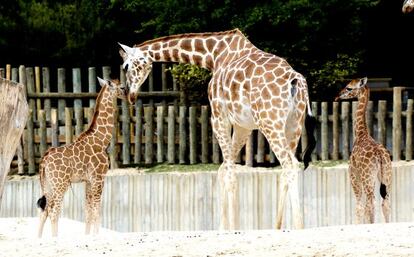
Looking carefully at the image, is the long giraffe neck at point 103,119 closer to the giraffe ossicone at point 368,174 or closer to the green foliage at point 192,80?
the giraffe ossicone at point 368,174

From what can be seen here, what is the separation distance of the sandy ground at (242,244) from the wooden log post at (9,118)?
185 centimetres

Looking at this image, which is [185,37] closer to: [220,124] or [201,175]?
[220,124]

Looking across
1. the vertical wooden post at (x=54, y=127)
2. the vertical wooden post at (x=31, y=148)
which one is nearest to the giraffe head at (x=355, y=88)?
the vertical wooden post at (x=54, y=127)

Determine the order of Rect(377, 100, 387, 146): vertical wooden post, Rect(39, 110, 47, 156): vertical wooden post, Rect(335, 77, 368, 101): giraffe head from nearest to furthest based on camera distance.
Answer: Rect(335, 77, 368, 101): giraffe head
Rect(377, 100, 387, 146): vertical wooden post
Rect(39, 110, 47, 156): vertical wooden post

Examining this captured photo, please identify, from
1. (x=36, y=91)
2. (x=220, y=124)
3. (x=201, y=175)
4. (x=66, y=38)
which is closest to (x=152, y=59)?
(x=220, y=124)

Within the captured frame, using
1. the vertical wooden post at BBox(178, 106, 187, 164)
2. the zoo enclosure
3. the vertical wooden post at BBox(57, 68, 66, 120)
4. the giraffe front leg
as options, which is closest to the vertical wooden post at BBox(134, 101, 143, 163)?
the zoo enclosure

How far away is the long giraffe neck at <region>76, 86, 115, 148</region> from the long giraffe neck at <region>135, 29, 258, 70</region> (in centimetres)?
79

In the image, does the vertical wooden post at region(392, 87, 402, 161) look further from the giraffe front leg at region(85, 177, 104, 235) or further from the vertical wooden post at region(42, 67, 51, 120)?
the giraffe front leg at region(85, 177, 104, 235)

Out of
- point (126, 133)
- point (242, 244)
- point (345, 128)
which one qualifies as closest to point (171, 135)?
point (126, 133)

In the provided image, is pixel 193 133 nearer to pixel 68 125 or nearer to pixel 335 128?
pixel 68 125

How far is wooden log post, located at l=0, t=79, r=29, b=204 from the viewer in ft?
39.0

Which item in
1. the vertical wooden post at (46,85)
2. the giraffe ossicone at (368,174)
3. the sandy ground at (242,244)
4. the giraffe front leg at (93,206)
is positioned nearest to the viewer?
the sandy ground at (242,244)

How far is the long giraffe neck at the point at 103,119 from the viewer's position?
1780 centimetres

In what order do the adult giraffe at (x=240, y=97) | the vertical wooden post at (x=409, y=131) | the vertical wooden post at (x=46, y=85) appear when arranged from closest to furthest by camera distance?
the adult giraffe at (x=240, y=97)
the vertical wooden post at (x=409, y=131)
the vertical wooden post at (x=46, y=85)
